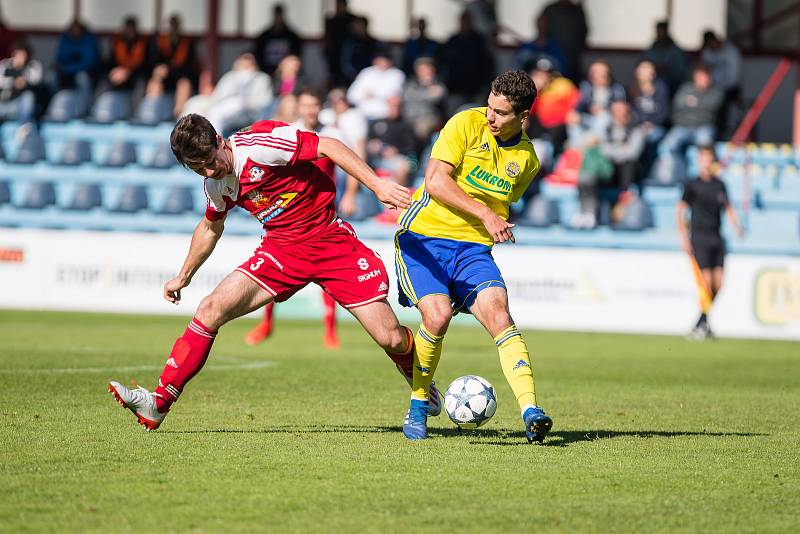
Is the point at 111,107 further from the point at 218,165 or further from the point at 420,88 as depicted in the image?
the point at 218,165

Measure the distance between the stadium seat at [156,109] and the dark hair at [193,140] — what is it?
15220 millimetres

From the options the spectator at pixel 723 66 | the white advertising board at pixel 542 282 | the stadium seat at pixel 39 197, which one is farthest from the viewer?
the spectator at pixel 723 66

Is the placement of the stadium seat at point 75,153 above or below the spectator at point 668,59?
below

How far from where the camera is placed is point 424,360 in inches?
292

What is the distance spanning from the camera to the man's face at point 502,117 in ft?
23.3

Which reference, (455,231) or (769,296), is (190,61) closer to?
(769,296)

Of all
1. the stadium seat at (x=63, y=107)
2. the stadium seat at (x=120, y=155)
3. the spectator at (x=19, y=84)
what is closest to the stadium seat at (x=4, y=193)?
the spectator at (x=19, y=84)

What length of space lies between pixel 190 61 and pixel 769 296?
33.5 ft

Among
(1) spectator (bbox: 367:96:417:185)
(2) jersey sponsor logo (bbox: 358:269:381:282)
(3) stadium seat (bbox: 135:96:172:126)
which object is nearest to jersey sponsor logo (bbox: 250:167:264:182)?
(2) jersey sponsor logo (bbox: 358:269:381:282)

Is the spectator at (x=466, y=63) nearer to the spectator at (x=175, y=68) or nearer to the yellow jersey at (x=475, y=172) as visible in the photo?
the spectator at (x=175, y=68)

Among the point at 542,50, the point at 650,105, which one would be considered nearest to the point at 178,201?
the point at 542,50

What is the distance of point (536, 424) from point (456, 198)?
4.22ft

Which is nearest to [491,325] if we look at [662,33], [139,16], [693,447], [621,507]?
[693,447]

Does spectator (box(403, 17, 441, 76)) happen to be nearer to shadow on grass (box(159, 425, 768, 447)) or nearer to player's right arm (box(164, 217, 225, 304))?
shadow on grass (box(159, 425, 768, 447))
